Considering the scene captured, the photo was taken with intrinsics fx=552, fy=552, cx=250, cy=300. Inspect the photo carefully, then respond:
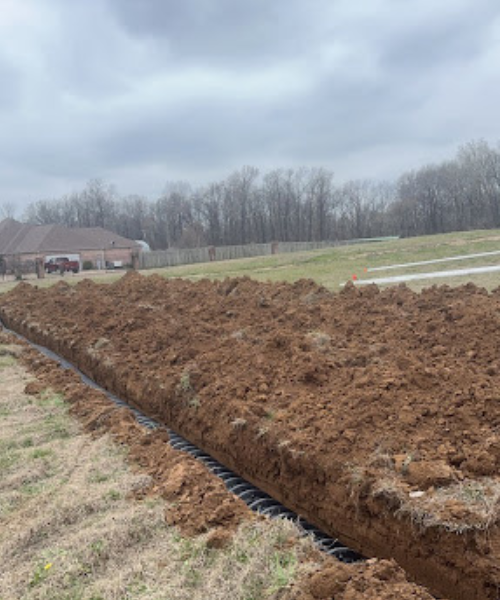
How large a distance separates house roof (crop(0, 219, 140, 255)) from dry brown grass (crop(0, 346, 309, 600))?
1953 inches

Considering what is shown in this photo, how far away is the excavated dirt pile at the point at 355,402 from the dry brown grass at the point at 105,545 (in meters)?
0.60

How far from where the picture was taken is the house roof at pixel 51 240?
51531mm

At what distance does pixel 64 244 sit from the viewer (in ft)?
172

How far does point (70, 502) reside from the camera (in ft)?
11.9

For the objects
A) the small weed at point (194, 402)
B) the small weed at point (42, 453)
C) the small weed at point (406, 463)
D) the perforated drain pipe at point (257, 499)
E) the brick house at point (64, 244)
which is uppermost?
the brick house at point (64, 244)

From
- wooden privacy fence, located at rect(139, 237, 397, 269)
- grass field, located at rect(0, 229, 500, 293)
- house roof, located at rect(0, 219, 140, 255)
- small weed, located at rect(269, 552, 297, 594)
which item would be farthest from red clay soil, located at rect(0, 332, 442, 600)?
house roof, located at rect(0, 219, 140, 255)

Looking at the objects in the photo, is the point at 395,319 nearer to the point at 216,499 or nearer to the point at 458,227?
the point at 216,499

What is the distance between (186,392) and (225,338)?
1.36 m

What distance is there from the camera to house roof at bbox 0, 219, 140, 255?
51531mm

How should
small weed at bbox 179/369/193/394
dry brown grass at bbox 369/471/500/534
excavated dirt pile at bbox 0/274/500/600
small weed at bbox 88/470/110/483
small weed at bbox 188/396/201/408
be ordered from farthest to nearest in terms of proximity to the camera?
small weed at bbox 179/369/193/394 → small weed at bbox 188/396/201/408 → small weed at bbox 88/470/110/483 → excavated dirt pile at bbox 0/274/500/600 → dry brown grass at bbox 369/471/500/534

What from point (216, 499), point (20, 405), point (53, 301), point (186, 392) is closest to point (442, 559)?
point (216, 499)

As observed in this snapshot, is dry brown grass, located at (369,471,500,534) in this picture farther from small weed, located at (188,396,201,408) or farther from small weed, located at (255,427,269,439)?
small weed, located at (188,396,201,408)

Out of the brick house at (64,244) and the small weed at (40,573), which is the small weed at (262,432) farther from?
the brick house at (64,244)

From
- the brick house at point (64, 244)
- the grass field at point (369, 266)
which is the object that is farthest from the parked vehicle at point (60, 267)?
the grass field at point (369, 266)
